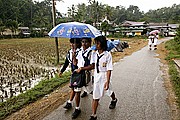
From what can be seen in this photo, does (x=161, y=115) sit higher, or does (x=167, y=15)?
(x=167, y=15)

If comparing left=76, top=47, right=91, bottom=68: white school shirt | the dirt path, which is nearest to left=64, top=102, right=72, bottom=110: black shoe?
the dirt path

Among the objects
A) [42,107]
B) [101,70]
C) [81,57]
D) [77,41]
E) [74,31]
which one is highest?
[74,31]

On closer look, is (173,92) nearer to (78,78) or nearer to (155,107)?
(155,107)

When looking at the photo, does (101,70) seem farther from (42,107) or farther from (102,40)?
(42,107)

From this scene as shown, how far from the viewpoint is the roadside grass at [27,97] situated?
4.44 m

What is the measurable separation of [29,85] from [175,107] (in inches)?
186

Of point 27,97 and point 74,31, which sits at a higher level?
point 74,31

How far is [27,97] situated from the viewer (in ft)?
17.0

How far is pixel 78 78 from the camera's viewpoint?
396 cm

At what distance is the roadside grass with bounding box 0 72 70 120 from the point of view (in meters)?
4.44

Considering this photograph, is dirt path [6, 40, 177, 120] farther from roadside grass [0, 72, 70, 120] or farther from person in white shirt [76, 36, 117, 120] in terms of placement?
person in white shirt [76, 36, 117, 120]

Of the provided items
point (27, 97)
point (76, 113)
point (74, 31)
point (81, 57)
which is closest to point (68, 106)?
point (76, 113)

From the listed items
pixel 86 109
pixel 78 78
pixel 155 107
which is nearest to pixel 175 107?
pixel 155 107

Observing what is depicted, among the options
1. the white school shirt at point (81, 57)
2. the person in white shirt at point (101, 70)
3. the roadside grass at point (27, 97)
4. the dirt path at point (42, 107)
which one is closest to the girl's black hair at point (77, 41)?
the white school shirt at point (81, 57)
